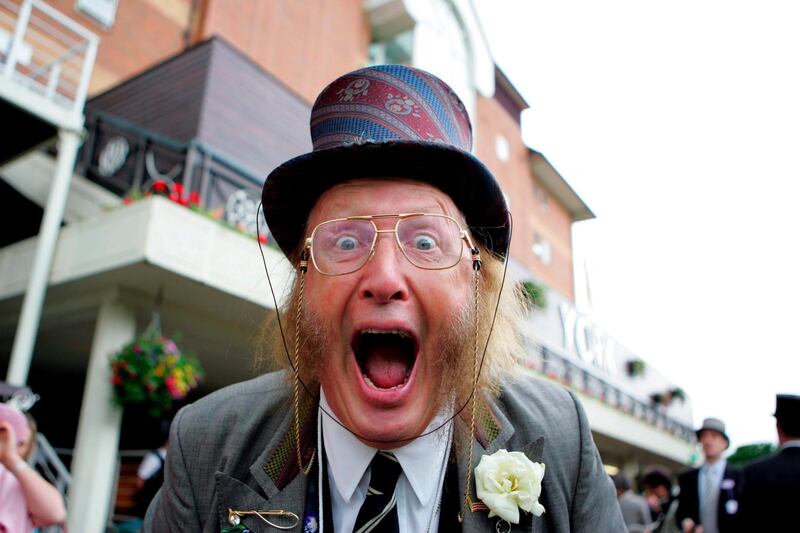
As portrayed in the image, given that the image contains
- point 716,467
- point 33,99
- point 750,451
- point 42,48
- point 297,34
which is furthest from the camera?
point 750,451

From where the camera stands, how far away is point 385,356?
67.6 inches

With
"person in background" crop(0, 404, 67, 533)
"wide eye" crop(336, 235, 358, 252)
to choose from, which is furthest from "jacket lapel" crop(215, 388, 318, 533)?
"person in background" crop(0, 404, 67, 533)

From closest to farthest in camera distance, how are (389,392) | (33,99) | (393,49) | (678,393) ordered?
(389,392) < (33,99) < (393,49) < (678,393)

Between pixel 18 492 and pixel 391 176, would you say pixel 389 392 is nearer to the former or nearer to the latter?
pixel 391 176

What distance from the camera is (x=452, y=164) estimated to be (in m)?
1.79

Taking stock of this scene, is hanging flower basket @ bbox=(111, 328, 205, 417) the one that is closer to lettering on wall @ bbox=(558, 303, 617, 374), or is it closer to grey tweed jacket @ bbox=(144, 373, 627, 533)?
grey tweed jacket @ bbox=(144, 373, 627, 533)

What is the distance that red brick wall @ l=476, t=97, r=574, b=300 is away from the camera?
22578mm

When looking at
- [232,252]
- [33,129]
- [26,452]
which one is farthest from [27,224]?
[26,452]

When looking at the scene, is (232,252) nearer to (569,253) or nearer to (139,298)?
(139,298)

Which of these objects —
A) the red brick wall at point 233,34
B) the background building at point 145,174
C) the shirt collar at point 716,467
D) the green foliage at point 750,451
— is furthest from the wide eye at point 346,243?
the green foliage at point 750,451

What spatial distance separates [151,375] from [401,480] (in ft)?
17.6

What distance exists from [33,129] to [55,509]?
6.07m

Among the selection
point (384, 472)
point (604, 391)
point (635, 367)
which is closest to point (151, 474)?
point (384, 472)

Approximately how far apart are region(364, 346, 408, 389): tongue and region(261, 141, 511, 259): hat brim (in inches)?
19.8
